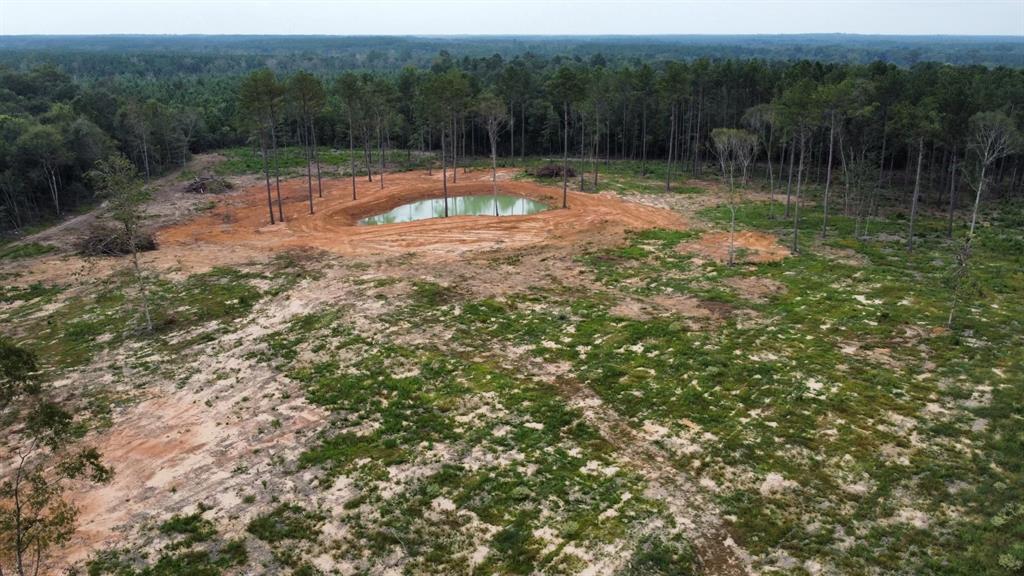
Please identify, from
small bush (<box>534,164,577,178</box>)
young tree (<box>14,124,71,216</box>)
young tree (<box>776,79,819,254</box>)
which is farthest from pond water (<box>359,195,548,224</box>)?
young tree (<box>14,124,71,216</box>)

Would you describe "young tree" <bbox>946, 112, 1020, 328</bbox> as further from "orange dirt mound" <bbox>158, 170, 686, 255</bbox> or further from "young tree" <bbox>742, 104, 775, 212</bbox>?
"orange dirt mound" <bbox>158, 170, 686, 255</bbox>

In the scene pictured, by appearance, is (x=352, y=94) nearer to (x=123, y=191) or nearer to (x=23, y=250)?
(x=23, y=250)

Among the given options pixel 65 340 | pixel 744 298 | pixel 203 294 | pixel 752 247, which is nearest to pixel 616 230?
pixel 752 247

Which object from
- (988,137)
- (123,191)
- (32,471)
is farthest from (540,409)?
(988,137)

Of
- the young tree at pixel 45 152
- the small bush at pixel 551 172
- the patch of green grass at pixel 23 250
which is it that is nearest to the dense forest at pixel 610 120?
the young tree at pixel 45 152

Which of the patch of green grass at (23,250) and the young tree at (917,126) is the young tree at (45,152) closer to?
the patch of green grass at (23,250)

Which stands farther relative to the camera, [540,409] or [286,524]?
[540,409]

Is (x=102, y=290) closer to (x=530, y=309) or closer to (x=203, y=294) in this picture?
(x=203, y=294)

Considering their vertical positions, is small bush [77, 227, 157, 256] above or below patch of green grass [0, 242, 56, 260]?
above
